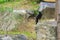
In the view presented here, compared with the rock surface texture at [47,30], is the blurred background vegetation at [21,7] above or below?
below

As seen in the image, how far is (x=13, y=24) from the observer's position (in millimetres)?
4215

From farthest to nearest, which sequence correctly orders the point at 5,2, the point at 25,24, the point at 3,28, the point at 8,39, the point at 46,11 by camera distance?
the point at 5,2 → the point at 25,24 → the point at 3,28 → the point at 46,11 → the point at 8,39

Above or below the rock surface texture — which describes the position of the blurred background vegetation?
below

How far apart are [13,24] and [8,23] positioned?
122 mm

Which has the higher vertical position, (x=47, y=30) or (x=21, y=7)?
(x=47, y=30)

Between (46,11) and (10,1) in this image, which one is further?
(10,1)

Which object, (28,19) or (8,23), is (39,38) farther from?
(28,19)

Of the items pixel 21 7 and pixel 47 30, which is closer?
pixel 47 30

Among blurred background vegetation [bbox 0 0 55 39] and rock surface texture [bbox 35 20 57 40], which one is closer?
rock surface texture [bbox 35 20 57 40]

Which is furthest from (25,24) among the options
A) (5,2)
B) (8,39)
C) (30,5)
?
(8,39)

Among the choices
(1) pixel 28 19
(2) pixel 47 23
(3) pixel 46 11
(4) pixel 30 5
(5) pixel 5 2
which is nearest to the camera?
(2) pixel 47 23

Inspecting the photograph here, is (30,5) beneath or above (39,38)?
beneath

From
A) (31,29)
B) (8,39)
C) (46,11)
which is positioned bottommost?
(31,29)

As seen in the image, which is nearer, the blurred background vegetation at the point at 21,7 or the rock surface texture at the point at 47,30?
the rock surface texture at the point at 47,30
